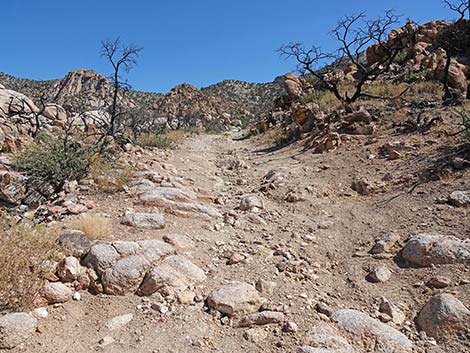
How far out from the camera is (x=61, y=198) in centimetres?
469

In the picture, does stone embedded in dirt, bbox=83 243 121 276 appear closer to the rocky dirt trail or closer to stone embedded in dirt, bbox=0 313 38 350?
the rocky dirt trail

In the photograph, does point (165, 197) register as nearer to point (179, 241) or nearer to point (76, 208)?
point (76, 208)

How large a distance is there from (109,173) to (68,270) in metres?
2.86

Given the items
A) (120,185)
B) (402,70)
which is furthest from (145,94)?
(120,185)

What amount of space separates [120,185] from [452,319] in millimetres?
4290

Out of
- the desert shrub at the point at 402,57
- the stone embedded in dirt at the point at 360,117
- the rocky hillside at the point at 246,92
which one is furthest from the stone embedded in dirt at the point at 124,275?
the rocky hillside at the point at 246,92

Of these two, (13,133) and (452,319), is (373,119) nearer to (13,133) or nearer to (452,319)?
(452,319)

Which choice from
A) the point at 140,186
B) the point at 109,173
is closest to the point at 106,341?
the point at 140,186

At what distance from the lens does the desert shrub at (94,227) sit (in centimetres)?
342

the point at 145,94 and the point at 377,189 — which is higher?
the point at 145,94

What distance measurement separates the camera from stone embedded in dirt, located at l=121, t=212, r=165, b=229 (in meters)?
3.84

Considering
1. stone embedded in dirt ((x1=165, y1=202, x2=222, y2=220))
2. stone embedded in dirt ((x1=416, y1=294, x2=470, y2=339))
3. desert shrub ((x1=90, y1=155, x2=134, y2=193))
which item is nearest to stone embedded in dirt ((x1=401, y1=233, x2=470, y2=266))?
stone embedded in dirt ((x1=416, y1=294, x2=470, y2=339))

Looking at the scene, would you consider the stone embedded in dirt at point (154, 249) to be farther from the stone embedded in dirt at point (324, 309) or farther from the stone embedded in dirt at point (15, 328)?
the stone embedded in dirt at point (324, 309)

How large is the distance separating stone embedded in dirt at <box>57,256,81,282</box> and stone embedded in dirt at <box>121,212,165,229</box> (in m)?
1.02
